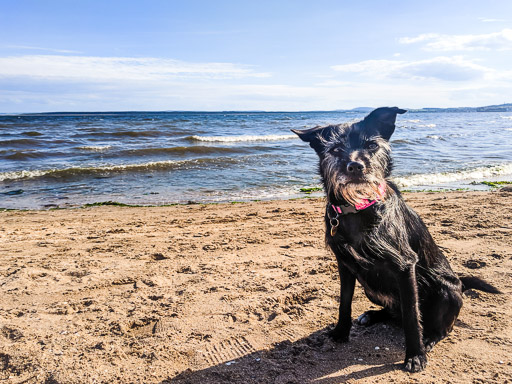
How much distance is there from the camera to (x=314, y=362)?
321 centimetres

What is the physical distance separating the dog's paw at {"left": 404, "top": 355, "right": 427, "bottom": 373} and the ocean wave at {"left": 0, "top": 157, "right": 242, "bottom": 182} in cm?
1334

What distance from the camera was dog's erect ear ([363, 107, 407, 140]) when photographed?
3.23 m

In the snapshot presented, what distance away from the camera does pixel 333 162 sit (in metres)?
3.11

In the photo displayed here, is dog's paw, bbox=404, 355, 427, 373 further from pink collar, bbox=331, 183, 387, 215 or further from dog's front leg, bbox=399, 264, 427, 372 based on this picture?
pink collar, bbox=331, 183, 387, 215

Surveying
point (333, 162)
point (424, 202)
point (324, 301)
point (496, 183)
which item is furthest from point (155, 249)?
point (496, 183)

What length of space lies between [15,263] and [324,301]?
13.5 feet

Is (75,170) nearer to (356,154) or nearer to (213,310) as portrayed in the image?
(213,310)

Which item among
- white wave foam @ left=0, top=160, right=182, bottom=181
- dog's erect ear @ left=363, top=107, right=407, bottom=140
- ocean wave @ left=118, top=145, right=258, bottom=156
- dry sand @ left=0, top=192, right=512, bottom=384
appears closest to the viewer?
dry sand @ left=0, top=192, right=512, bottom=384

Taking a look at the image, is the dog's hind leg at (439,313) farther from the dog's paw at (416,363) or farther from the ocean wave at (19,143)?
the ocean wave at (19,143)

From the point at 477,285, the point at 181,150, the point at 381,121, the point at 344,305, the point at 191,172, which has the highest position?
the point at 381,121

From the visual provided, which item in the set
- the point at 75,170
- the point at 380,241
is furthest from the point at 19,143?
the point at 380,241

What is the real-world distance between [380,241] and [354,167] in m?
0.59

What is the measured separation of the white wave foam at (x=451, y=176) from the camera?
498 inches

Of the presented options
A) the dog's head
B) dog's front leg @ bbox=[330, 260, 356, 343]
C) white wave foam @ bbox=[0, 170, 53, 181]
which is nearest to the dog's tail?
dog's front leg @ bbox=[330, 260, 356, 343]
